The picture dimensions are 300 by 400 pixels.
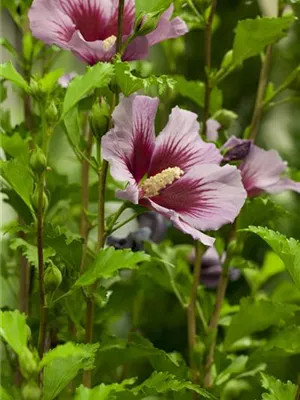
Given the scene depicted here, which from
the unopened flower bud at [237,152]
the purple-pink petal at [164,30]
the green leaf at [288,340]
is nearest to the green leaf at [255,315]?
the green leaf at [288,340]

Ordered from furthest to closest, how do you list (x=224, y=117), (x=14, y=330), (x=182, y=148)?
1. (x=224, y=117)
2. (x=182, y=148)
3. (x=14, y=330)

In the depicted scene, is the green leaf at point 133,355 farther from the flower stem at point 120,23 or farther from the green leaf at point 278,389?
the flower stem at point 120,23

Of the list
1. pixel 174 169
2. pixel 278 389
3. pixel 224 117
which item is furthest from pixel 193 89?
pixel 278 389

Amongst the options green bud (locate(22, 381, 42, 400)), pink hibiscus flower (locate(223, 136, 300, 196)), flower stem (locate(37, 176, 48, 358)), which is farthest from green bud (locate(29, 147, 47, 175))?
pink hibiscus flower (locate(223, 136, 300, 196))

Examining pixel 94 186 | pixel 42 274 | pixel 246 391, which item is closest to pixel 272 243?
pixel 42 274

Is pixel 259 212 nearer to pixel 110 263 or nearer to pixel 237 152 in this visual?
pixel 237 152
